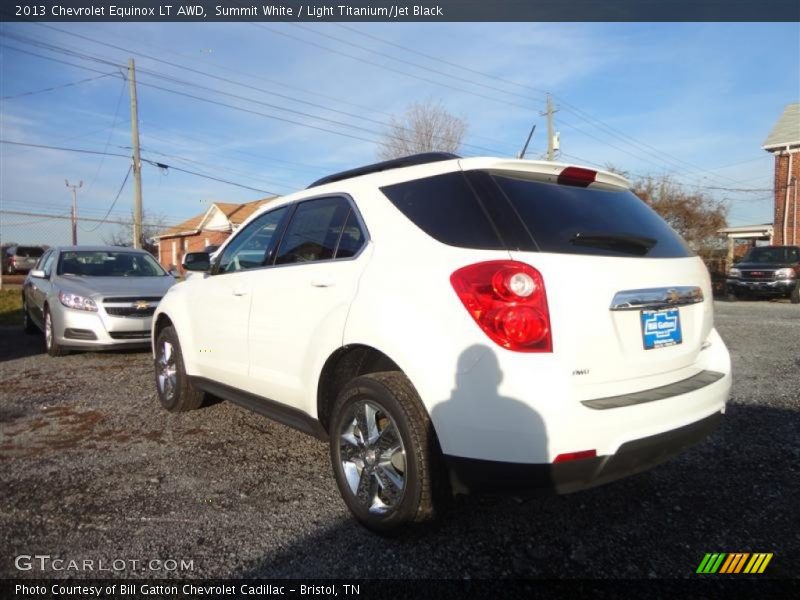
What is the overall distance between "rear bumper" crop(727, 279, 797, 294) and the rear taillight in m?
16.5

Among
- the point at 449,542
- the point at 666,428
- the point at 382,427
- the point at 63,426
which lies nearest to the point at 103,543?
the point at 382,427

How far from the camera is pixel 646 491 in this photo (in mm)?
3021

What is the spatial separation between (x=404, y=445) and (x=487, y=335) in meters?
0.63

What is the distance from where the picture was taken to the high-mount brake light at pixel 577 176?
2713mm

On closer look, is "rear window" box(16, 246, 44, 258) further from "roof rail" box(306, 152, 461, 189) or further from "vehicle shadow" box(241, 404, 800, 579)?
"vehicle shadow" box(241, 404, 800, 579)

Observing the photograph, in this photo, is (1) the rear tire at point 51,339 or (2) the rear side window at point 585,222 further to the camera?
(1) the rear tire at point 51,339

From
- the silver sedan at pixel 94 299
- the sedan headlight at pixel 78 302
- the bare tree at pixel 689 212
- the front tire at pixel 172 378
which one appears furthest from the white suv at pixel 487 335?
the bare tree at pixel 689 212

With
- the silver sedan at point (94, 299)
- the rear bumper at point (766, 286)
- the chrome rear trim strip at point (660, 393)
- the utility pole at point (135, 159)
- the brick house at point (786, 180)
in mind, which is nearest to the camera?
the chrome rear trim strip at point (660, 393)

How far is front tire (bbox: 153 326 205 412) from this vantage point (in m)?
4.54

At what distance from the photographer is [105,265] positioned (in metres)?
8.28

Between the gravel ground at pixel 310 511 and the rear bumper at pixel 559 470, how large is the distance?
401 millimetres

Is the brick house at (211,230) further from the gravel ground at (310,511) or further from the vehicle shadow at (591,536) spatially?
the vehicle shadow at (591,536)

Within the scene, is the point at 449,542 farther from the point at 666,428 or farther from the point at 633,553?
the point at 666,428

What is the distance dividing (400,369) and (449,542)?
845 millimetres
